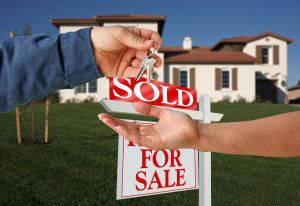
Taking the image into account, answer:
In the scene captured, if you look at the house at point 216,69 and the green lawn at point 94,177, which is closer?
the green lawn at point 94,177

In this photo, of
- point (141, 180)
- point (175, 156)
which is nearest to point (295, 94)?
point (175, 156)

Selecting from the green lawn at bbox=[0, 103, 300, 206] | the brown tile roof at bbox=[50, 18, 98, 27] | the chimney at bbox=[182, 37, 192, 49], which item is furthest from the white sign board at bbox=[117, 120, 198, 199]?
the chimney at bbox=[182, 37, 192, 49]

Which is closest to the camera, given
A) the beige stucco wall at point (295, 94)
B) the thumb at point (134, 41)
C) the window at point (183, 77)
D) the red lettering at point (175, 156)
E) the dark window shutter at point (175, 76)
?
the thumb at point (134, 41)

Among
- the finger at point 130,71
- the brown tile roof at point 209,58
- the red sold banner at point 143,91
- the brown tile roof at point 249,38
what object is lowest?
the red sold banner at point 143,91

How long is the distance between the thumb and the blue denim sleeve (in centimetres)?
21

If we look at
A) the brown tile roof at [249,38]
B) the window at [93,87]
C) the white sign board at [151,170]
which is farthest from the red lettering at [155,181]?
the brown tile roof at [249,38]

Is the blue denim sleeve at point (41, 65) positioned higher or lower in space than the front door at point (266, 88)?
lower

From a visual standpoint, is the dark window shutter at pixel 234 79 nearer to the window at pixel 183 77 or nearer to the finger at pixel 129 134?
the window at pixel 183 77

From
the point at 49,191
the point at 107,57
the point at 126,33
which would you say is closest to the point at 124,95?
the point at 107,57

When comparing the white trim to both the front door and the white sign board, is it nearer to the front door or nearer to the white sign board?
the white sign board

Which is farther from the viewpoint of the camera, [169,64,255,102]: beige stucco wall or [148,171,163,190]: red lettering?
[169,64,255,102]: beige stucco wall

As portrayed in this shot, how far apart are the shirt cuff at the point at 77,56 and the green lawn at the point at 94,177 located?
3.58 m

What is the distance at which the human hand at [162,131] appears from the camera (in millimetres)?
1710

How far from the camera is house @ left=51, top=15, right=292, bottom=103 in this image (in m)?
25.5
